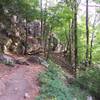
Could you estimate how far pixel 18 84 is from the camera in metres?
10.3

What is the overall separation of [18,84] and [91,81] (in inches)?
195

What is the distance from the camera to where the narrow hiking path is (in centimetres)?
917

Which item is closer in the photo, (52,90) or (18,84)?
(52,90)

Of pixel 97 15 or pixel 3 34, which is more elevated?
pixel 97 15

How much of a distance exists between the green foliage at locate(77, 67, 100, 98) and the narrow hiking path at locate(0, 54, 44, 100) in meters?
2.77

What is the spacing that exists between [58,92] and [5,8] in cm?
1012

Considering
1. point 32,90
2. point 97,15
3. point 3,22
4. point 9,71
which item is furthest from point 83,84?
point 97,15

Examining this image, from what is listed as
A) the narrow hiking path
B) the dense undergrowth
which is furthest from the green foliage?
the narrow hiking path

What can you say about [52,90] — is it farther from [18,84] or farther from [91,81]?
[91,81]

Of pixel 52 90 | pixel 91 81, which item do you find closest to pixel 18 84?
pixel 52 90

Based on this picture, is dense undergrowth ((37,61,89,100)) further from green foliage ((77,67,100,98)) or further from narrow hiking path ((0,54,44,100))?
green foliage ((77,67,100,98))

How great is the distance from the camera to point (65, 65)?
2202 centimetres

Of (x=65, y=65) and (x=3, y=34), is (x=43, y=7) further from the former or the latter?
(x=65, y=65)

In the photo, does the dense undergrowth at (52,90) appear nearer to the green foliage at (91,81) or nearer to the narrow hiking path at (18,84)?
the narrow hiking path at (18,84)
